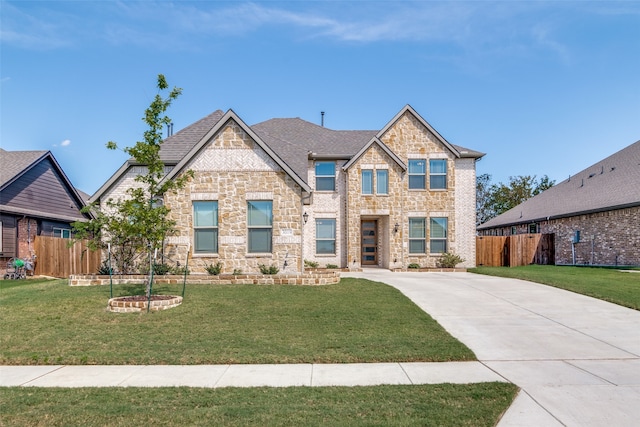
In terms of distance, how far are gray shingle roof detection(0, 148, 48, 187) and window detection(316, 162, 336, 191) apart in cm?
1600

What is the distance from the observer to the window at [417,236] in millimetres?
22219

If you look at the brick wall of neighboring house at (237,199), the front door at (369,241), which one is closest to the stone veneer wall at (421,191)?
the front door at (369,241)

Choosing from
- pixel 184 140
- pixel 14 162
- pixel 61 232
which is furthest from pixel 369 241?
pixel 14 162

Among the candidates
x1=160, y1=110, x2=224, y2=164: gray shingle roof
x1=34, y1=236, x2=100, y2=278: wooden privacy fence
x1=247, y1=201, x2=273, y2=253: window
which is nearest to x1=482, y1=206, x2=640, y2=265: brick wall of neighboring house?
x1=247, y1=201, x2=273, y2=253: window

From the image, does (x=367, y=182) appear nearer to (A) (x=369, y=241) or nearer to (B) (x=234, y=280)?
(A) (x=369, y=241)

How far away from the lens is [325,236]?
22547 millimetres

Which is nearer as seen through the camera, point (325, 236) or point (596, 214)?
point (325, 236)

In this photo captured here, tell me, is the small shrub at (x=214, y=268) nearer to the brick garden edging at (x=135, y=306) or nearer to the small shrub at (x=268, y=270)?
the small shrub at (x=268, y=270)

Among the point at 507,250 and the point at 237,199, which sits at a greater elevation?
the point at 237,199

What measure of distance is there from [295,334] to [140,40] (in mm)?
9030

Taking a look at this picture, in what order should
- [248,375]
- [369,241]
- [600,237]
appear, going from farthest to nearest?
1. [600,237]
2. [369,241]
3. [248,375]

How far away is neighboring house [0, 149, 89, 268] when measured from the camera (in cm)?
2081

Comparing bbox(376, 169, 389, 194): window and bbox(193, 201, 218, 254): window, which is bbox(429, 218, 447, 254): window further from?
bbox(193, 201, 218, 254): window

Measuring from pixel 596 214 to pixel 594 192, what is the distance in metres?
2.89
